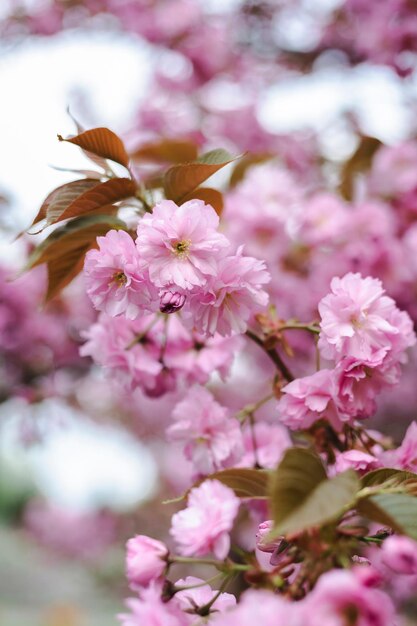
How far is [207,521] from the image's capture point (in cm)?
60

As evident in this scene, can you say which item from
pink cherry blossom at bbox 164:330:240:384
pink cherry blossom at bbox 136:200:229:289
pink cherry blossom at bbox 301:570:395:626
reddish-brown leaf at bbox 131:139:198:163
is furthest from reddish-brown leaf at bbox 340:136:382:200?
pink cherry blossom at bbox 301:570:395:626

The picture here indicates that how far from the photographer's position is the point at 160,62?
2.91m

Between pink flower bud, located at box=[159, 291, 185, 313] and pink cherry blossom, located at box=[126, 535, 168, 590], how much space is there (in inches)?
8.5

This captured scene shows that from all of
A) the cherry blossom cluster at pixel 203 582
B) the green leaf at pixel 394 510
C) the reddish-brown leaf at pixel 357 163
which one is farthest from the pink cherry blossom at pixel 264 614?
the reddish-brown leaf at pixel 357 163

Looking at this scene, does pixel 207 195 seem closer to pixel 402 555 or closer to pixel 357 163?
pixel 402 555

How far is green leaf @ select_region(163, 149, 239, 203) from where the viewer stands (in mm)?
767

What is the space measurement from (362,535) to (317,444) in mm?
282

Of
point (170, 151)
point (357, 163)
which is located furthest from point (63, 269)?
point (357, 163)

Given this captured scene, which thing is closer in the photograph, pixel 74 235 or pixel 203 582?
pixel 203 582

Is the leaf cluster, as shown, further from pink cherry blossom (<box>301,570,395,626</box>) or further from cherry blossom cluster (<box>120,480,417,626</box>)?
pink cherry blossom (<box>301,570,395,626</box>)

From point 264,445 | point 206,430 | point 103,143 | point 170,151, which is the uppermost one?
point 103,143

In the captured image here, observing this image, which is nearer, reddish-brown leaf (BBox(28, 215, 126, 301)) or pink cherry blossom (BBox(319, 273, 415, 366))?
pink cherry blossom (BBox(319, 273, 415, 366))

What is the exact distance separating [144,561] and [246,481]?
12cm

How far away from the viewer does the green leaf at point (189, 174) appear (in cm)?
77
